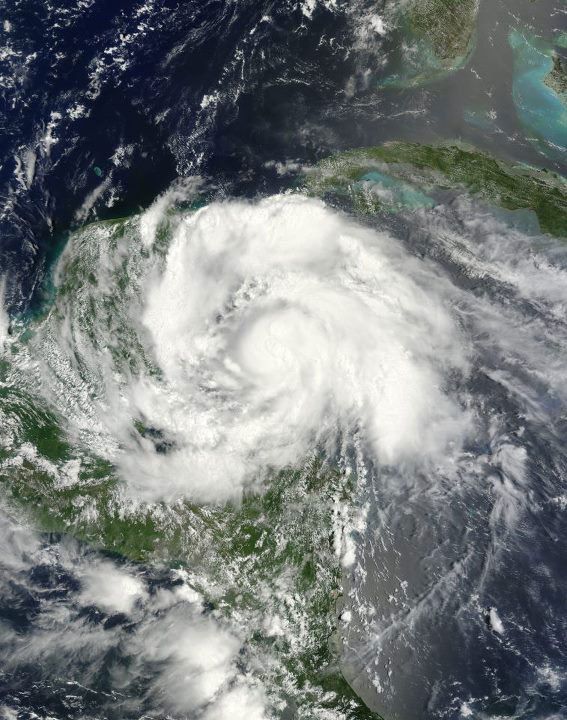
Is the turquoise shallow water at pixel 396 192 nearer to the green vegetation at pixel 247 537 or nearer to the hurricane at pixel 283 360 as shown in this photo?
the hurricane at pixel 283 360

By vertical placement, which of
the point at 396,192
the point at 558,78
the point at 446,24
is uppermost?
the point at 558,78

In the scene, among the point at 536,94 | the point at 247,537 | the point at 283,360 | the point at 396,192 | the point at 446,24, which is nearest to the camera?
the point at 247,537

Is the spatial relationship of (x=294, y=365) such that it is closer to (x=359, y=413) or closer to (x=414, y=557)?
(x=359, y=413)

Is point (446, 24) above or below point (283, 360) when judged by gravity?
above

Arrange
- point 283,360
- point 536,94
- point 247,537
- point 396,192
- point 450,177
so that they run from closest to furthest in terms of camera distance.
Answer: point 247,537
point 283,360
point 450,177
point 396,192
point 536,94

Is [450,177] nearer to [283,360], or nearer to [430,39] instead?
[430,39]

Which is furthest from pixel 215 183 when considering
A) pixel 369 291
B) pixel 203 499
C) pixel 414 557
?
pixel 414 557

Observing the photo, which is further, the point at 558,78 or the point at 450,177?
the point at 558,78

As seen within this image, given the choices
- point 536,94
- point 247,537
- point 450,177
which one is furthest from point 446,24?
point 247,537

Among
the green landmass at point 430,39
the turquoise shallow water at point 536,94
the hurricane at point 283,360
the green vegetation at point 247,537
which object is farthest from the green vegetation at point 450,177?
the green vegetation at point 247,537
